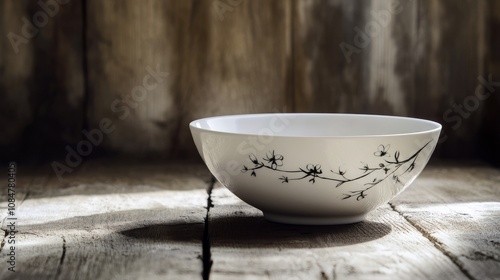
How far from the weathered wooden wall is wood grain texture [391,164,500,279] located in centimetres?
16

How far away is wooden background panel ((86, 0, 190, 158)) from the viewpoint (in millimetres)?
1245

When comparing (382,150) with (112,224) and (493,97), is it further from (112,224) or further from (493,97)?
(493,97)

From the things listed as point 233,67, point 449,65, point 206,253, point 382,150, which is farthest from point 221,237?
point 449,65

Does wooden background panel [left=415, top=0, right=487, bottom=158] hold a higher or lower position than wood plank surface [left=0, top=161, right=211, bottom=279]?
higher

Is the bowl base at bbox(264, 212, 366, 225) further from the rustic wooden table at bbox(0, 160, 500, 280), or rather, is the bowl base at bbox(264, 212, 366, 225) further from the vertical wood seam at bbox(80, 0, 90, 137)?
the vertical wood seam at bbox(80, 0, 90, 137)

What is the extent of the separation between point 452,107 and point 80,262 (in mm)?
786

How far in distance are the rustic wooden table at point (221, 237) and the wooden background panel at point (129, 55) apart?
0.22 metres

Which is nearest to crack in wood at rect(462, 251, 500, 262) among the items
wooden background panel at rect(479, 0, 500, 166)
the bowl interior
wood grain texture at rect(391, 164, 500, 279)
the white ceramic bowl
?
wood grain texture at rect(391, 164, 500, 279)

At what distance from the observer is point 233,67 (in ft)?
4.13

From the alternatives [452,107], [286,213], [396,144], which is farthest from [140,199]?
[452,107]

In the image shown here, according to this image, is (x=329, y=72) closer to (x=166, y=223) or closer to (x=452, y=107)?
(x=452, y=107)

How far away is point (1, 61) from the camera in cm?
122

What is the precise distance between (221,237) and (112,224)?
0.14m

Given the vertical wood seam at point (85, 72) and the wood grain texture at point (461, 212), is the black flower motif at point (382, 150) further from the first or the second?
the vertical wood seam at point (85, 72)
